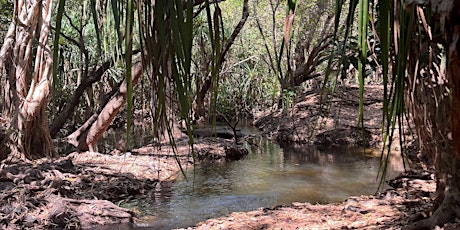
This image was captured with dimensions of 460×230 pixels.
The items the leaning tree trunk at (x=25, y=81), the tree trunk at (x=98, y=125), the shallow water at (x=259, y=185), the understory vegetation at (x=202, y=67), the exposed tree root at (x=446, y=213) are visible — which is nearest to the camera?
the understory vegetation at (x=202, y=67)

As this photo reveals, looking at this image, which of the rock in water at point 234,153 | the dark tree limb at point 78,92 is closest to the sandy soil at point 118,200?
the dark tree limb at point 78,92

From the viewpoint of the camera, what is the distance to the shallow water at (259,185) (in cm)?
522

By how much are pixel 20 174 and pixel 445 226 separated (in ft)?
14.6

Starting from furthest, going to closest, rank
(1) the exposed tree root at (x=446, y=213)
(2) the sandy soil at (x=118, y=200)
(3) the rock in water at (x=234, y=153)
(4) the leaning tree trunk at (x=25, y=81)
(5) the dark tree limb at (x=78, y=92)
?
(3) the rock in water at (x=234, y=153) → (5) the dark tree limb at (x=78, y=92) → (4) the leaning tree trunk at (x=25, y=81) → (2) the sandy soil at (x=118, y=200) → (1) the exposed tree root at (x=446, y=213)

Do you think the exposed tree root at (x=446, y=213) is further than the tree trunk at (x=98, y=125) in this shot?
No

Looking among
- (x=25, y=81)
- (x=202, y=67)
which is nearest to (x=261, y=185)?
(x=25, y=81)

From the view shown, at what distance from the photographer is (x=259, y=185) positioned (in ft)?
21.2

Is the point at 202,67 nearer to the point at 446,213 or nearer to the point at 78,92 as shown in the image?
the point at 446,213

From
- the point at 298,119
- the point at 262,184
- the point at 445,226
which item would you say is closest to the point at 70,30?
the point at 298,119

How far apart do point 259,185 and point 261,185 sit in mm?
27

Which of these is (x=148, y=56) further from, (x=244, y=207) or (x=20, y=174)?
(x=20, y=174)

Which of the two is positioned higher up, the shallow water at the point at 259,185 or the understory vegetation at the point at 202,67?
the understory vegetation at the point at 202,67

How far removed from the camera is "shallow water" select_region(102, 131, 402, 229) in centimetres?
522

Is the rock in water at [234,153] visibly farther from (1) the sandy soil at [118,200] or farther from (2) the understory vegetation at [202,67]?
(1) the sandy soil at [118,200]
